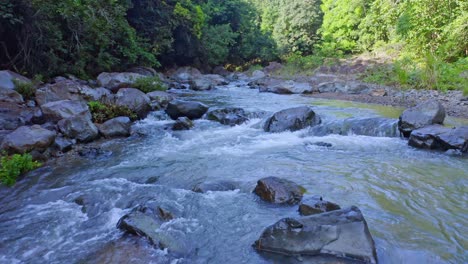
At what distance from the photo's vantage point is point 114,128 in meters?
8.54

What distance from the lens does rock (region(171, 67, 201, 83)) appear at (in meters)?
22.7

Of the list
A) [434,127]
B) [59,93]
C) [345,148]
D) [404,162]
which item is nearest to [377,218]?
[404,162]

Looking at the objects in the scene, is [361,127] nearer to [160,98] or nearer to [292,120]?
[292,120]

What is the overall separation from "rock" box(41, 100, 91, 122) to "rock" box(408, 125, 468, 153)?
7.62 meters

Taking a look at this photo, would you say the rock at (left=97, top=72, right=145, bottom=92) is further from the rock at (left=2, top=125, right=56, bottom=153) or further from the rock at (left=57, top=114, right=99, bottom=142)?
the rock at (left=2, top=125, right=56, bottom=153)

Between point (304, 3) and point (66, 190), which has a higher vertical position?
point (304, 3)

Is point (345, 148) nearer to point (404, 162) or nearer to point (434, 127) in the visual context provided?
point (404, 162)

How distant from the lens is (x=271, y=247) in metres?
3.37

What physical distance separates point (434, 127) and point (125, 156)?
21.7 feet

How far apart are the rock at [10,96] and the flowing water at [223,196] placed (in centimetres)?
364

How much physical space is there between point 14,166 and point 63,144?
165cm

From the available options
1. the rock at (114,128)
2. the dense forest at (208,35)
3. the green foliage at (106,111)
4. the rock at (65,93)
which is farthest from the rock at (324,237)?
the dense forest at (208,35)

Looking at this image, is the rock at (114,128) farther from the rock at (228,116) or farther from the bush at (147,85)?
the bush at (147,85)

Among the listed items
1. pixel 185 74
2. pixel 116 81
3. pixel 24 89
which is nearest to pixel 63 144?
pixel 24 89
